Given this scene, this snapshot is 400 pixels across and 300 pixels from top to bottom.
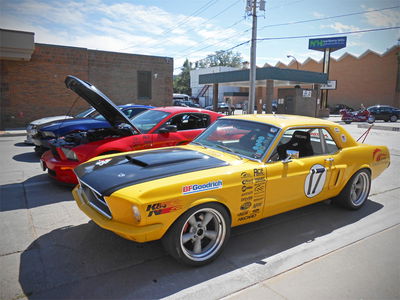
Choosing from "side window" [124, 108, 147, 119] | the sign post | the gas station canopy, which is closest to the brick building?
"side window" [124, 108, 147, 119]

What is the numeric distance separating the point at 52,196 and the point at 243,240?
338 centimetres

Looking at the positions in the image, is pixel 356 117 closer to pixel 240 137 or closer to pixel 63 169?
pixel 240 137

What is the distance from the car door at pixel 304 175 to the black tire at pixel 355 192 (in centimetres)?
32

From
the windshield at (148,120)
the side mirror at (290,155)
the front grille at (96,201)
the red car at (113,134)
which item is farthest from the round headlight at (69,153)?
the side mirror at (290,155)

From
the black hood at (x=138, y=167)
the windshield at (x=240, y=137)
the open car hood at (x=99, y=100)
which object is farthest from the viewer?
the open car hood at (x=99, y=100)

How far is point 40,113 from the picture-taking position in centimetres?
1736

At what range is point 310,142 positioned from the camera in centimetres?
437

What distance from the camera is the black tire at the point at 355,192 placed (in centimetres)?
465

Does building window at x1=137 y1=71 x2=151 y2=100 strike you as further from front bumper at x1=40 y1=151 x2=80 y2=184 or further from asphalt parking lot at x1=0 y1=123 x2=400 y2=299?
asphalt parking lot at x1=0 y1=123 x2=400 y2=299

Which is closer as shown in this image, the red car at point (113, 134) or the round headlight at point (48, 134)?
the red car at point (113, 134)

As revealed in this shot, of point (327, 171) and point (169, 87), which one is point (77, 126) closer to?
point (327, 171)

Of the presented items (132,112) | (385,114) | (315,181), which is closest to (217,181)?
(315,181)

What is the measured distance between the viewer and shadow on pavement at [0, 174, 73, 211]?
4738 mm

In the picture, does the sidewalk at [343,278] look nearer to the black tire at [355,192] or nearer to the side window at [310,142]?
the black tire at [355,192]
